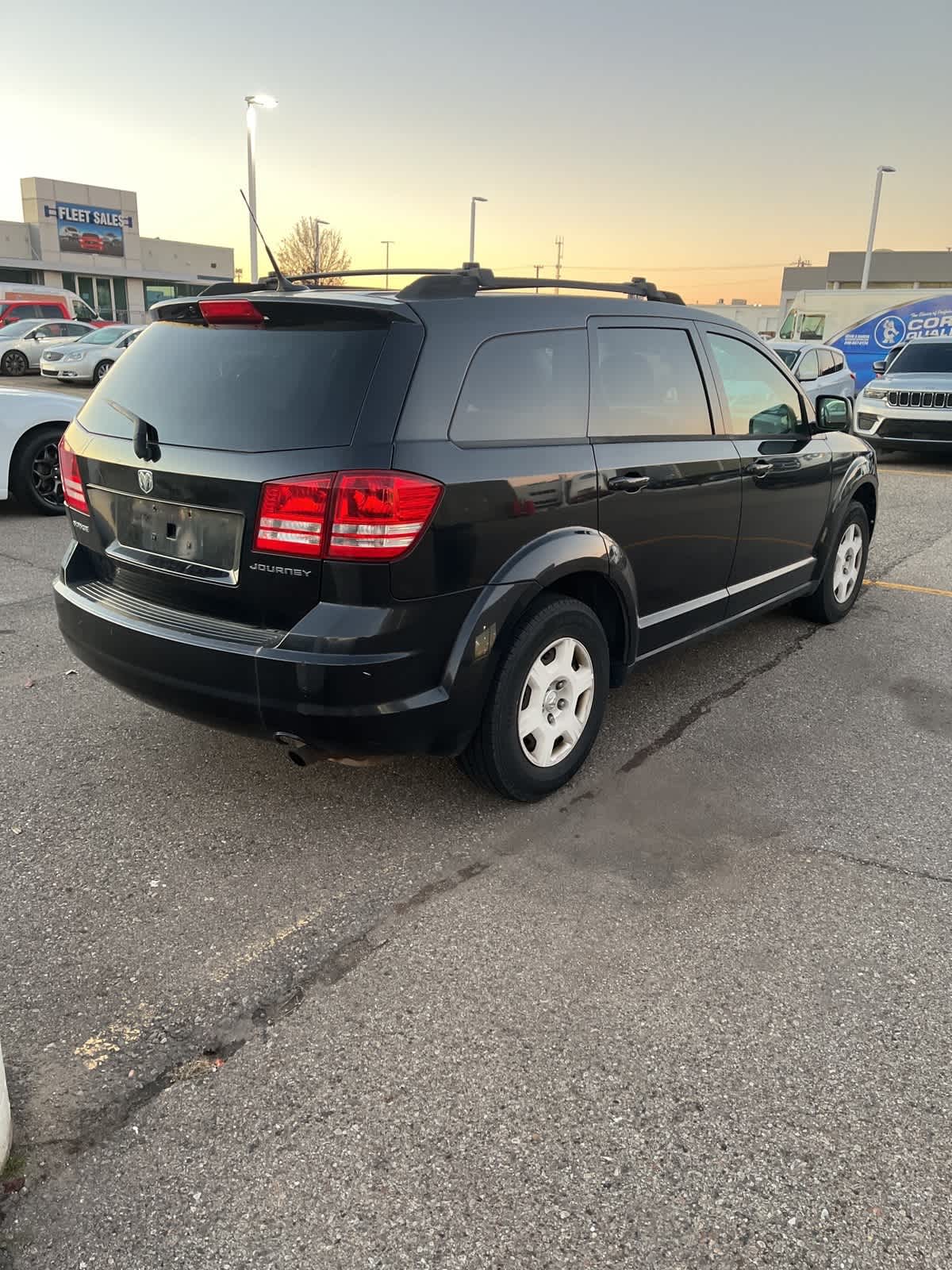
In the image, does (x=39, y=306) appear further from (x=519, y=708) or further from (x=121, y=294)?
(x=519, y=708)

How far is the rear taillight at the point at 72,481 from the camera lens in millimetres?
3535

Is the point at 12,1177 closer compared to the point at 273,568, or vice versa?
the point at 12,1177

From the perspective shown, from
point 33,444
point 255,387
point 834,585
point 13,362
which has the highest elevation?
point 255,387

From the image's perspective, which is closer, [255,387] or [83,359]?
[255,387]

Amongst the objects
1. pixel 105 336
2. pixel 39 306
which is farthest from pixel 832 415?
pixel 39 306

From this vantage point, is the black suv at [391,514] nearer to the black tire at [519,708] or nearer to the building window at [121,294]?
the black tire at [519,708]

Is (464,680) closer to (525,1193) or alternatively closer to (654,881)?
(654,881)

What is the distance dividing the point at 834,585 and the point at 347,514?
3.99 meters

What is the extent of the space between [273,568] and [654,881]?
1.56 m

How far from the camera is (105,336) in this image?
953 inches

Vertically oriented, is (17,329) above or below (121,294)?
below

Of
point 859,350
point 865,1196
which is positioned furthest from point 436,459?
point 859,350

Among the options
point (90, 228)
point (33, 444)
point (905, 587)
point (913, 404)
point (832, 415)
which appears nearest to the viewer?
point (832, 415)

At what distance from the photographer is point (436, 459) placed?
113 inches
